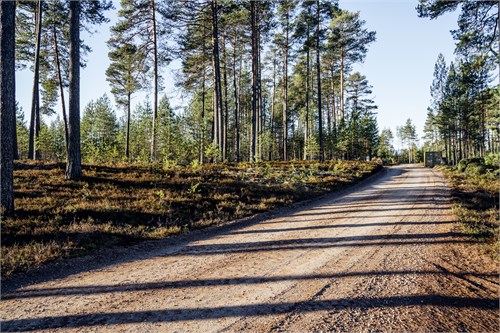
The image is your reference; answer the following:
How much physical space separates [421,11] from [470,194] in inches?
393

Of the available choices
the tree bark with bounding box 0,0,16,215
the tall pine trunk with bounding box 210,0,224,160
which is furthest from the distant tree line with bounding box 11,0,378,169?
the tree bark with bounding box 0,0,16,215

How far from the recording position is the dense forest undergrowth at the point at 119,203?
6.36 metres

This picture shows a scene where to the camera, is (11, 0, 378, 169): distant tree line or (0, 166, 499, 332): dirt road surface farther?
(11, 0, 378, 169): distant tree line

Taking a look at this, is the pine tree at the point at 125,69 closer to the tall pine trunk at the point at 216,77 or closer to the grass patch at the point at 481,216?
the tall pine trunk at the point at 216,77

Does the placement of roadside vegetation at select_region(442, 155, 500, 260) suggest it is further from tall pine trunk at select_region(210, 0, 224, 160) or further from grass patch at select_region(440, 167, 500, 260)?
tall pine trunk at select_region(210, 0, 224, 160)

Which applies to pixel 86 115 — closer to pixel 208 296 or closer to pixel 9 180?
pixel 9 180

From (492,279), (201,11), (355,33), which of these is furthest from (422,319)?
(355,33)

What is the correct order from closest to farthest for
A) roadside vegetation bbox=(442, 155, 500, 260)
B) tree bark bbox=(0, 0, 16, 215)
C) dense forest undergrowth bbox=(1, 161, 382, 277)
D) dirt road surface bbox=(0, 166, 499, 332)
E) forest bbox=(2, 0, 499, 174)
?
1. dirt road surface bbox=(0, 166, 499, 332)
2. dense forest undergrowth bbox=(1, 161, 382, 277)
3. roadside vegetation bbox=(442, 155, 500, 260)
4. tree bark bbox=(0, 0, 16, 215)
5. forest bbox=(2, 0, 499, 174)

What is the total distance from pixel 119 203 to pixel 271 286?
282 inches

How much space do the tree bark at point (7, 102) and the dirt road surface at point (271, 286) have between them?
4.08m

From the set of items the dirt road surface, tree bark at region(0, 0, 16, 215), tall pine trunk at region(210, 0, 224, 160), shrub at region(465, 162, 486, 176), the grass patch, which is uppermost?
tall pine trunk at region(210, 0, 224, 160)

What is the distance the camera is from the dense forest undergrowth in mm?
6355

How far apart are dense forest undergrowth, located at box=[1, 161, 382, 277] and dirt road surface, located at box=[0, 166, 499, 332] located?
0.83 m

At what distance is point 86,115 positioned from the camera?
4494 centimetres
